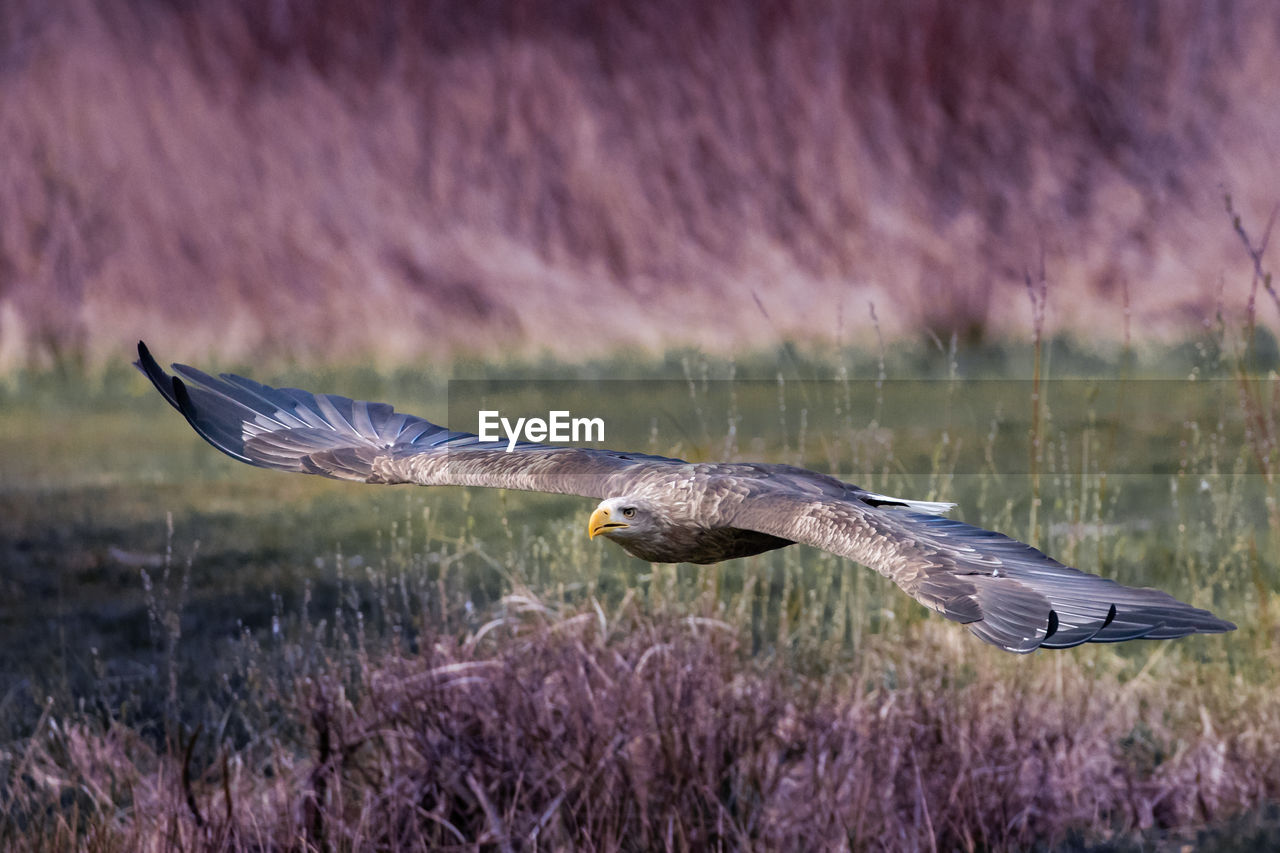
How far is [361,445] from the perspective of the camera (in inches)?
184

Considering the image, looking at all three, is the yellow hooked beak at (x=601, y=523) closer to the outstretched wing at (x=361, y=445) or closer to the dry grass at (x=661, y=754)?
the outstretched wing at (x=361, y=445)

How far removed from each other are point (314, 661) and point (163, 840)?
3.76ft

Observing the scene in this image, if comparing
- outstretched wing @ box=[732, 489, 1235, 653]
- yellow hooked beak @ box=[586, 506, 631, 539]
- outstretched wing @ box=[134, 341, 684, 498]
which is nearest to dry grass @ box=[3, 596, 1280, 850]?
outstretched wing @ box=[134, 341, 684, 498]

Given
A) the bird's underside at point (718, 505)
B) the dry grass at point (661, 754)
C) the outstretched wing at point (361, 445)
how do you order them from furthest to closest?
1. the dry grass at point (661, 754)
2. the outstretched wing at point (361, 445)
3. the bird's underside at point (718, 505)

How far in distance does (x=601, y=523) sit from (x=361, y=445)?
1536 millimetres

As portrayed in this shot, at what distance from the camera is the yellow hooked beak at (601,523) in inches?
138

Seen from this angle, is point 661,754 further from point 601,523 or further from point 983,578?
point 983,578

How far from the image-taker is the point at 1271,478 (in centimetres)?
566

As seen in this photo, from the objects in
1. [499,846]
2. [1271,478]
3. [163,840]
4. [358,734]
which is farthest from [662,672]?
[1271,478]

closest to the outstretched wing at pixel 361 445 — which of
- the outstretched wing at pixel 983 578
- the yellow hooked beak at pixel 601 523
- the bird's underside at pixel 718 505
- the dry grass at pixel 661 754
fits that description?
the bird's underside at pixel 718 505

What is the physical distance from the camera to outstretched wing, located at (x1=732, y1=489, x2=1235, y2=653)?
2508 mm

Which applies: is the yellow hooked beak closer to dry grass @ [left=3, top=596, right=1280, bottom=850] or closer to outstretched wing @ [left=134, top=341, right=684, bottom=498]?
outstretched wing @ [left=134, top=341, right=684, bottom=498]

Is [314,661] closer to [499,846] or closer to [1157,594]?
[499,846]

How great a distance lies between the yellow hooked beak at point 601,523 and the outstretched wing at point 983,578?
41cm
